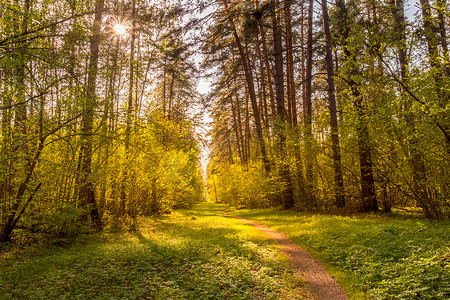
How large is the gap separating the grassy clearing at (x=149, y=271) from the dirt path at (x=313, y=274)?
29 cm

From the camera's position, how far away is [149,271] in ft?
17.4

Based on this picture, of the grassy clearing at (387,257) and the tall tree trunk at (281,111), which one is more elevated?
the tall tree trunk at (281,111)

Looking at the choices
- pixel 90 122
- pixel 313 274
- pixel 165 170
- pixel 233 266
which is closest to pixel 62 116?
pixel 90 122

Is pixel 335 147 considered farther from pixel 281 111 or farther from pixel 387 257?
pixel 387 257

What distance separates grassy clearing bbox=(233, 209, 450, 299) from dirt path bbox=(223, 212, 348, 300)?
0.64ft

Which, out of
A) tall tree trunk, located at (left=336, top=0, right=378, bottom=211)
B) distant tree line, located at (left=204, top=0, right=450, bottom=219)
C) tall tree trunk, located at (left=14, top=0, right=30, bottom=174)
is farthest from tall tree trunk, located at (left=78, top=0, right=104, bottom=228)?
tall tree trunk, located at (left=336, top=0, right=378, bottom=211)

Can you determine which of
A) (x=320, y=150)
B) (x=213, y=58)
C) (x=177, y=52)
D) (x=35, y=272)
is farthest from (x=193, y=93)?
(x=35, y=272)

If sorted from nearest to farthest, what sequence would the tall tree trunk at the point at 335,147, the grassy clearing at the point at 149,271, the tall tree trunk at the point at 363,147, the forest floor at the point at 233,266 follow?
the forest floor at the point at 233,266, the grassy clearing at the point at 149,271, the tall tree trunk at the point at 363,147, the tall tree trunk at the point at 335,147

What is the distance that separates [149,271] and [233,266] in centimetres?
180

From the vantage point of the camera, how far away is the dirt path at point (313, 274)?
437 centimetres

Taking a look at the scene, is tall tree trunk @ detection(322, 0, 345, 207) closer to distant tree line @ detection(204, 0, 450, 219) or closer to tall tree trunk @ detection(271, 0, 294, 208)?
distant tree line @ detection(204, 0, 450, 219)

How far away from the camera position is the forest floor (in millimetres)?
4141

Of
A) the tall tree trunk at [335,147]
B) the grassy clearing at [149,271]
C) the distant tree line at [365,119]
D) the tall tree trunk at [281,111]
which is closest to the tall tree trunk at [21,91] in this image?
the grassy clearing at [149,271]

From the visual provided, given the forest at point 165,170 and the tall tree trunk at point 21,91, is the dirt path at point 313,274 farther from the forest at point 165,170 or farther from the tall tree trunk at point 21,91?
the tall tree trunk at point 21,91
